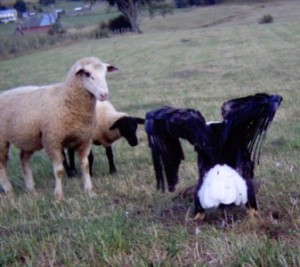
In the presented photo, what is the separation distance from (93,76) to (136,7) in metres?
68.8

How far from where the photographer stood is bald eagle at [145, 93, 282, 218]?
16.7 ft

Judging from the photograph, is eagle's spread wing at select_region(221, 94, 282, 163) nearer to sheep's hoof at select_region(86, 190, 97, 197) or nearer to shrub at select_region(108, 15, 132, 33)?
sheep's hoof at select_region(86, 190, 97, 197)

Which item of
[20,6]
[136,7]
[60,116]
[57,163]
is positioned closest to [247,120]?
[60,116]

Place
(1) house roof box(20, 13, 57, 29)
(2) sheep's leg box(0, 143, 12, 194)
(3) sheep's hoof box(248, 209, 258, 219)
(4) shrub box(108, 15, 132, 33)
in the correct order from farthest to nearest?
(1) house roof box(20, 13, 57, 29) < (4) shrub box(108, 15, 132, 33) < (2) sheep's leg box(0, 143, 12, 194) < (3) sheep's hoof box(248, 209, 258, 219)

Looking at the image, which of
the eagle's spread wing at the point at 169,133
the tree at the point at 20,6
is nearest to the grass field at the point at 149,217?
the eagle's spread wing at the point at 169,133

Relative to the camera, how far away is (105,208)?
650 cm

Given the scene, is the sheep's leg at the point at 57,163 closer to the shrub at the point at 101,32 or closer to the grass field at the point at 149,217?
the grass field at the point at 149,217

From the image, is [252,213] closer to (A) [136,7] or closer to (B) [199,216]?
(B) [199,216]

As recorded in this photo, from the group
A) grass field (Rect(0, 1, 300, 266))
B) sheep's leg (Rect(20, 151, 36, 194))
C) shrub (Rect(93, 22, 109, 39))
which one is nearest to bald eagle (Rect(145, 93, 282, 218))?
grass field (Rect(0, 1, 300, 266))

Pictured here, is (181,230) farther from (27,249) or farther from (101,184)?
(101,184)

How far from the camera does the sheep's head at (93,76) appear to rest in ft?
27.1

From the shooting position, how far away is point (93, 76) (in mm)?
8336

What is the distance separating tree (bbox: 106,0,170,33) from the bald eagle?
65.9 m

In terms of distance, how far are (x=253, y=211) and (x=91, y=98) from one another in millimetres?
3795
